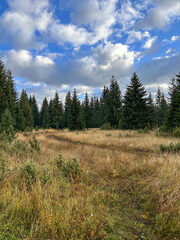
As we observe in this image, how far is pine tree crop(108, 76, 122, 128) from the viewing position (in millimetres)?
32469

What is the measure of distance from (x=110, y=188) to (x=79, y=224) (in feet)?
5.64

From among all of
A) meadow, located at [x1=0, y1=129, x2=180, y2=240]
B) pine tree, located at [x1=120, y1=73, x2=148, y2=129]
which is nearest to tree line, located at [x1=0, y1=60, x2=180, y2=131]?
pine tree, located at [x1=120, y1=73, x2=148, y2=129]

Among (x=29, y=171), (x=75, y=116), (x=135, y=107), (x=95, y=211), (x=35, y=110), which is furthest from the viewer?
(x=35, y=110)

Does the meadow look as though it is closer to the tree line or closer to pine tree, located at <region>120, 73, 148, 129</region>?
the tree line

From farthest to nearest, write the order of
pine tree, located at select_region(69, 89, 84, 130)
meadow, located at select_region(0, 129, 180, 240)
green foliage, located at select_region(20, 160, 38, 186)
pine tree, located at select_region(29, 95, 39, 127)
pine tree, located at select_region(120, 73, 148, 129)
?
pine tree, located at select_region(29, 95, 39, 127)
pine tree, located at select_region(69, 89, 84, 130)
pine tree, located at select_region(120, 73, 148, 129)
green foliage, located at select_region(20, 160, 38, 186)
meadow, located at select_region(0, 129, 180, 240)

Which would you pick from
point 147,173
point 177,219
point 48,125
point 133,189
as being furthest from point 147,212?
point 48,125

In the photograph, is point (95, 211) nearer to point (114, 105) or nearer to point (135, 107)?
point (135, 107)

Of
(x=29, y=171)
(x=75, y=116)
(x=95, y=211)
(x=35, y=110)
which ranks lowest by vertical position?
(x=95, y=211)

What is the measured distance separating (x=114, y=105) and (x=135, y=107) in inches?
340

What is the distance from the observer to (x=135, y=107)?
25.3m

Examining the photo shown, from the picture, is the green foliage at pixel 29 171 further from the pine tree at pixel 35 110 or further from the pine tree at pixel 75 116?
the pine tree at pixel 35 110

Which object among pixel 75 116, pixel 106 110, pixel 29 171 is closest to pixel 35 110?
pixel 75 116

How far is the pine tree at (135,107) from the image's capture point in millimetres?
24578

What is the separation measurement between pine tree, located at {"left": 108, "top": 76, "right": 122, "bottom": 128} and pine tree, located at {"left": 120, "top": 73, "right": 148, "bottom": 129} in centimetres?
598
